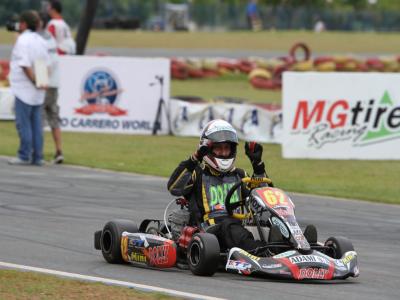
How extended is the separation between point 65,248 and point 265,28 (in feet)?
205

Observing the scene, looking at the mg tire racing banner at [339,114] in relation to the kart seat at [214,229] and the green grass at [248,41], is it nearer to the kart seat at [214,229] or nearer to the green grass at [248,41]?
the kart seat at [214,229]

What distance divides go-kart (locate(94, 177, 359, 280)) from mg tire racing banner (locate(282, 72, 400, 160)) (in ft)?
26.5

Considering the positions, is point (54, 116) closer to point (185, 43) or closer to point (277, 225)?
point (277, 225)

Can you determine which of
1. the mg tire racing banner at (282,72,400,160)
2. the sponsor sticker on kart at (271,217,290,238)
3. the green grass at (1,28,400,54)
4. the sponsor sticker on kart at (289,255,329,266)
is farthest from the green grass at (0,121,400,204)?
the green grass at (1,28,400,54)

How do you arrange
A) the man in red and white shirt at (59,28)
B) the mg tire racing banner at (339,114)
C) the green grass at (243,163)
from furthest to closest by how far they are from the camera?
the man in red and white shirt at (59,28) < the mg tire racing banner at (339,114) < the green grass at (243,163)

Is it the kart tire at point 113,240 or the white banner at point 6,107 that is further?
the white banner at point 6,107

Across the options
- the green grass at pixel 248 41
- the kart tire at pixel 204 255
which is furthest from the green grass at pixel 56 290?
the green grass at pixel 248 41

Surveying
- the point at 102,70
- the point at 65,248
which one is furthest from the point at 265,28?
the point at 65,248

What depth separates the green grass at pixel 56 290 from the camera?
7.03 meters

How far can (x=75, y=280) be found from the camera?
7695mm

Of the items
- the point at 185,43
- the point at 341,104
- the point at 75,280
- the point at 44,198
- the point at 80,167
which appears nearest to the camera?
the point at 75,280

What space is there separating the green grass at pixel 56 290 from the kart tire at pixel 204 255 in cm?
81

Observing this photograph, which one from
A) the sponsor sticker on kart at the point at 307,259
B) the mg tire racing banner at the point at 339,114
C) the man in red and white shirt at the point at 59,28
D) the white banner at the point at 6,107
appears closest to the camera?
the sponsor sticker on kart at the point at 307,259

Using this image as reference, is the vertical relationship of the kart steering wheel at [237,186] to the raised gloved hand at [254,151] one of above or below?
below
